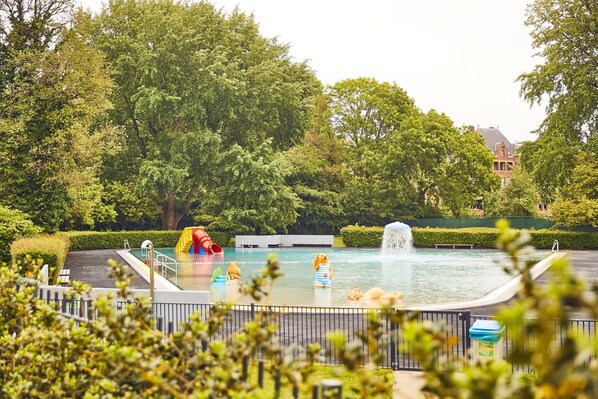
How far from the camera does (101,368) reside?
5.25 m

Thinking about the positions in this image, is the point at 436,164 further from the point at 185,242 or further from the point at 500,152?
the point at 500,152

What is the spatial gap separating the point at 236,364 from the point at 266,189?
45.6 m

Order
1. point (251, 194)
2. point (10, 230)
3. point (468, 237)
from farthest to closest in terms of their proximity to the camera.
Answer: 1. point (468, 237)
2. point (251, 194)
3. point (10, 230)

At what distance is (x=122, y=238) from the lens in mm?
48656

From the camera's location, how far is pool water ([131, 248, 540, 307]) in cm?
2325

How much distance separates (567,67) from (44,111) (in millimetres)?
35448

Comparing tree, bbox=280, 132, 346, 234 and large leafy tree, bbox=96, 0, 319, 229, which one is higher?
large leafy tree, bbox=96, 0, 319, 229

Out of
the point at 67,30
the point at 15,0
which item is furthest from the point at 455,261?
the point at 15,0

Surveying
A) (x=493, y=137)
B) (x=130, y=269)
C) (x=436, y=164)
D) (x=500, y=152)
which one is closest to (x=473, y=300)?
(x=130, y=269)

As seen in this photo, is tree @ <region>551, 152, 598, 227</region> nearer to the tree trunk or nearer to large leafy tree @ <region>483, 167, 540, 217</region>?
large leafy tree @ <region>483, 167, 540, 217</region>

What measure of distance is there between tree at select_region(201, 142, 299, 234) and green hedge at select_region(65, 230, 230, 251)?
2087mm

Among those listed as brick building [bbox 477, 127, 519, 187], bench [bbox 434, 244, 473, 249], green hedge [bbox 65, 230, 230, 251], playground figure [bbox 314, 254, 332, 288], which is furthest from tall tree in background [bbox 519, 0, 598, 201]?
brick building [bbox 477, 127, 519, 187]

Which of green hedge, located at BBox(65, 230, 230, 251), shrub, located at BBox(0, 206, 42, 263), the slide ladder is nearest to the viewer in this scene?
shrub, located at BBox(0, 206, 42, 263)

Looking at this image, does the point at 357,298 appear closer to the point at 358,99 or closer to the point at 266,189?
the point at 266,189
